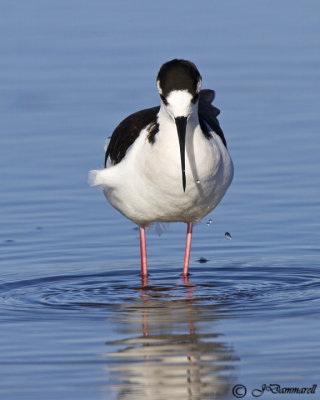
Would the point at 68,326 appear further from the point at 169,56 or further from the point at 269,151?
the point at 169,56

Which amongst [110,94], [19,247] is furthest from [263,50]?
[19,247]

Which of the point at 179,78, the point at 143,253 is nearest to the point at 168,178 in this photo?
the point at 179,78

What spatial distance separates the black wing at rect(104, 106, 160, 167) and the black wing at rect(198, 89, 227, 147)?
36 centimetres

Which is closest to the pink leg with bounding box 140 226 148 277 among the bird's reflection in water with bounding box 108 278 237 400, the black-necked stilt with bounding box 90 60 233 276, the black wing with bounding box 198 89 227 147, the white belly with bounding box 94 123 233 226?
the black-necked stilt with bounding box 90 60 233 276

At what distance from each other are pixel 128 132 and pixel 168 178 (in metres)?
0.93

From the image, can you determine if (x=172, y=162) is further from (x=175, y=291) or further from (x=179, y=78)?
(x=175, y=291)

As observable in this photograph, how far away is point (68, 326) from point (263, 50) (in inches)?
400

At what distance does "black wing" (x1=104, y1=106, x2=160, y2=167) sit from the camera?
852 centimetres

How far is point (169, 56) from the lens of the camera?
52.2ft

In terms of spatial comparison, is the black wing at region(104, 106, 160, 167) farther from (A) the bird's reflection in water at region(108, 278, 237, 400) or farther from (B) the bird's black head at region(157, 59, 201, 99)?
(A) the bird's reflection in water at region(108, 278, 237, 400)

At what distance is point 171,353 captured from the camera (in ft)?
21.7
